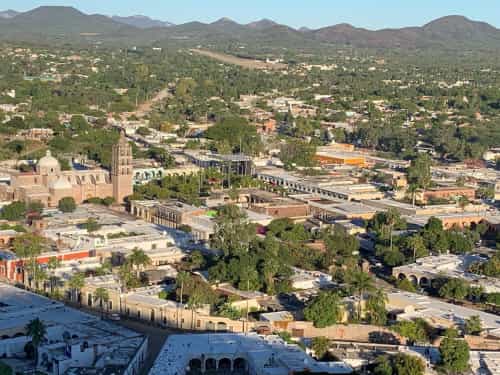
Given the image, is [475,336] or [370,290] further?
[370,290]

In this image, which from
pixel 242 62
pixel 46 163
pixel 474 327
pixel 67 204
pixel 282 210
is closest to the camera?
pixel 474 327

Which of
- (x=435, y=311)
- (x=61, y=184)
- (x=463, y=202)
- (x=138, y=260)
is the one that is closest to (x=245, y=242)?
(x=138, y=260)

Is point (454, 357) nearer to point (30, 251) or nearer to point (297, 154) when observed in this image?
point (30, 251)

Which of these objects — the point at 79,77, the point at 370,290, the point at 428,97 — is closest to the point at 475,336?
the point at 370,290

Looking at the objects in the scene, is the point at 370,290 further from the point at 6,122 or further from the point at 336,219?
the point at 6,122

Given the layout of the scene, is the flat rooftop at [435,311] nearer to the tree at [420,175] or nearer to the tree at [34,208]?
the tree at [34,208]
